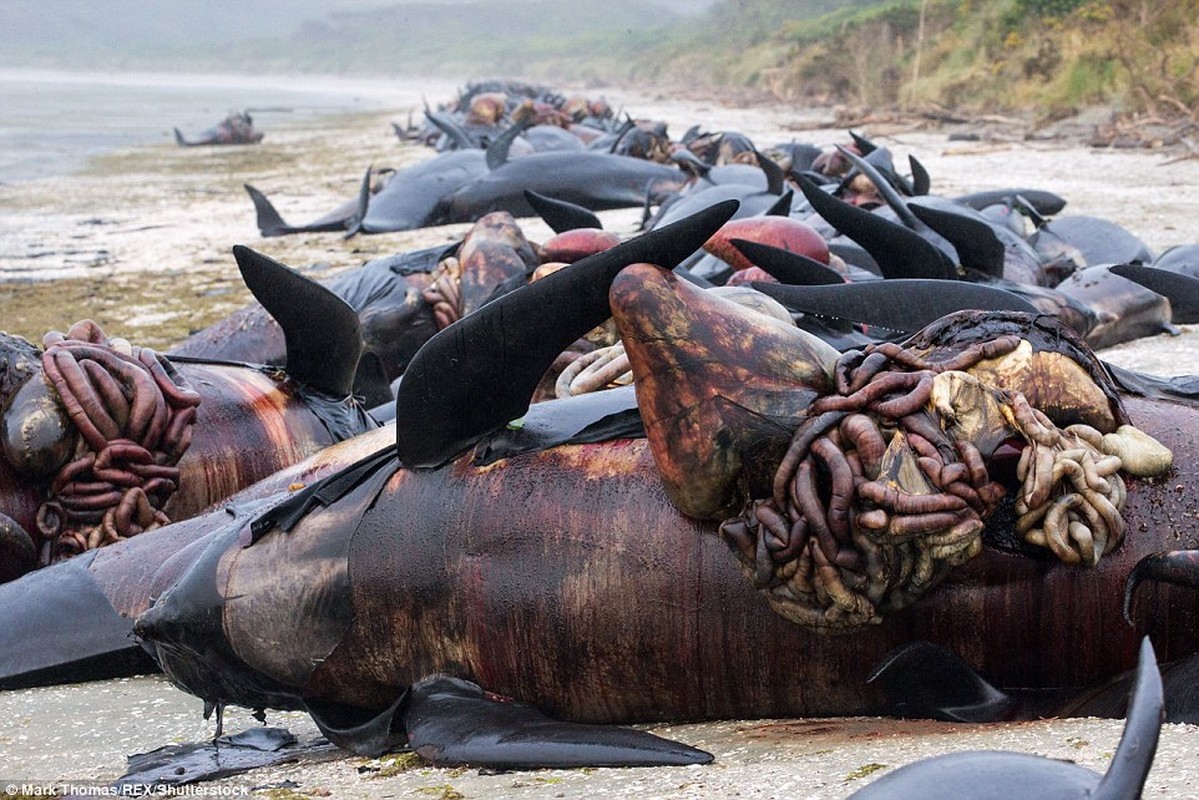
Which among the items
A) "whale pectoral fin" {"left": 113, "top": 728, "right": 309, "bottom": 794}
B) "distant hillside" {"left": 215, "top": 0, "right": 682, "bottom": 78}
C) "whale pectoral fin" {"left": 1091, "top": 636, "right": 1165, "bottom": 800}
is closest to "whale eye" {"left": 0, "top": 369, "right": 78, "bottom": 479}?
"whale pectoral fin" {"left": 113, "top": 728, "right": 309, "bottom": 794}

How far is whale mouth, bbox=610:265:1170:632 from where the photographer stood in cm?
257

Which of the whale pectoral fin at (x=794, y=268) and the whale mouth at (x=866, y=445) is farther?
the whale pectoral fin at (x=794, y=268)

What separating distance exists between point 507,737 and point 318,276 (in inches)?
303

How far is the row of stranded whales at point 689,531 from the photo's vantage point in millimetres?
2625

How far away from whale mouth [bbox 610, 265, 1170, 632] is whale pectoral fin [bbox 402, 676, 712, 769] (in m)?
0.37

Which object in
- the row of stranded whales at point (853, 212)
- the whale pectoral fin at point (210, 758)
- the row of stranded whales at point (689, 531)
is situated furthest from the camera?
the row of stranded whales at point (853, 212)

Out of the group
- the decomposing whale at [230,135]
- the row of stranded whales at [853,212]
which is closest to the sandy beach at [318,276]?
the row of stranded whales at [853,212]

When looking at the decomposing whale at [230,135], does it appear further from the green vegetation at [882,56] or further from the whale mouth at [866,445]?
the whale mouth at [866,445]

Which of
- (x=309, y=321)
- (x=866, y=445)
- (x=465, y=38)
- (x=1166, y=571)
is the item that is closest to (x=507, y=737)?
(x=866, y=445)

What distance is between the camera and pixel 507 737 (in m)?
2.83

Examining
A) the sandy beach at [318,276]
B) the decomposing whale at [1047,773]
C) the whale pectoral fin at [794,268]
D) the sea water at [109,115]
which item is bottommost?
the sea water at [109,115]

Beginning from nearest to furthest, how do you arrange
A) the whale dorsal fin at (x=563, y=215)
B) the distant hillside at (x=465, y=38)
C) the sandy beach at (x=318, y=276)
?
1. the sandy beach at (x=318, y=276)
2. the whale dorsal fin at (x=563, y=215)
3. the distant hillside at (x=465, y=38)

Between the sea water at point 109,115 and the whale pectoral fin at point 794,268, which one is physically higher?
the whale pectoral fin at point 794,268

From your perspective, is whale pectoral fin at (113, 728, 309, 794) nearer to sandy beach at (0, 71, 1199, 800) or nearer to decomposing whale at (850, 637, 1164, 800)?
sandy beach at (0, 71, 1199, 800)
